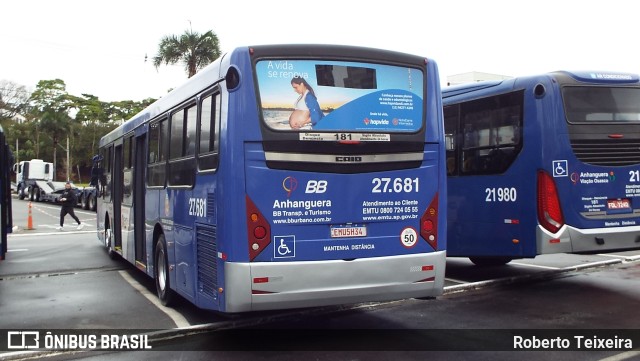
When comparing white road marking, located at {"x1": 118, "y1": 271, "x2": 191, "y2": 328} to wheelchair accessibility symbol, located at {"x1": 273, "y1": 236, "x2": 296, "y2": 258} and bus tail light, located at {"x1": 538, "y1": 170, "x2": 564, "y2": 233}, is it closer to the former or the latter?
wheelchair accessibility symbol, located at {"x1": 273, "y1": 236, "x2": 296, "y2": 258}

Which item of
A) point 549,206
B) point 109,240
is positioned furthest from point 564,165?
point 109,240

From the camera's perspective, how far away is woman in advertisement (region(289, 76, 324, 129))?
20.1 ft

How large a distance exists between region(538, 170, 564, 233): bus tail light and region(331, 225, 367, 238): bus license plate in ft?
11.7

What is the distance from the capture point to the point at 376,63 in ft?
21.5

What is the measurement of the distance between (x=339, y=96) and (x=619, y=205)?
5104 mm

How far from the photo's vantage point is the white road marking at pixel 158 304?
25.3 ft

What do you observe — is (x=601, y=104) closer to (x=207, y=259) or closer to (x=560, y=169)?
(x=560, y=169)

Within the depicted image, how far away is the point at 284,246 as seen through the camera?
6012 mm

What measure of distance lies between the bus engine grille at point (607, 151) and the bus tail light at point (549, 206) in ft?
1.94

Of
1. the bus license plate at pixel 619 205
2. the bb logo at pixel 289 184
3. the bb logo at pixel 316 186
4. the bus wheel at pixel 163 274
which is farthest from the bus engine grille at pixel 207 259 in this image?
the bus license plate at pixel 619 205

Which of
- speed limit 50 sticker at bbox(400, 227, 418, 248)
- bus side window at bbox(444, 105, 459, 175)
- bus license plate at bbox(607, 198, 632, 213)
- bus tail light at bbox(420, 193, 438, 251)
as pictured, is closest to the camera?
speed limit 50 sticker at bbox(400, 227, 418, 248)

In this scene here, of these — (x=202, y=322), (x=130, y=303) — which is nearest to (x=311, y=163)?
(x=202, y=322)

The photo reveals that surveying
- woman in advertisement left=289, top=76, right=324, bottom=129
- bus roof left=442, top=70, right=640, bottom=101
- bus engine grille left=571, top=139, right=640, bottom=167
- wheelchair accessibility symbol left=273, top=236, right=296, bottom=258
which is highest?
bus roof left=442, top=70, right=640, bottom=101

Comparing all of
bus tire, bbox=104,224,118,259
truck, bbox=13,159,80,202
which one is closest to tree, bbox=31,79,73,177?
truck, bbox=13,159,80,202
